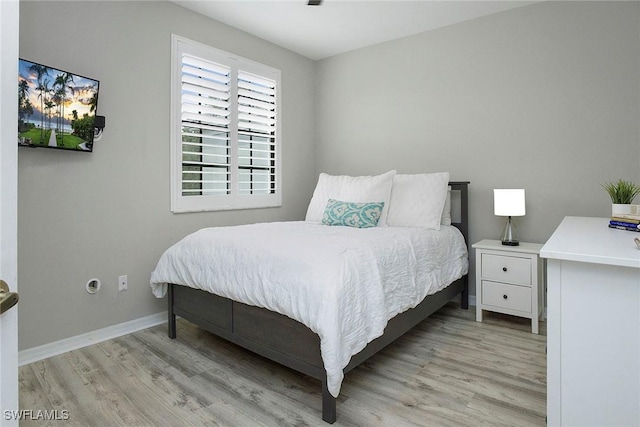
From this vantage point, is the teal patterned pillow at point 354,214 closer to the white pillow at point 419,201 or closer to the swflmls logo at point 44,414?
the white pillow at point 419,201

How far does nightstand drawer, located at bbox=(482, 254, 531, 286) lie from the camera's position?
2.78 meters

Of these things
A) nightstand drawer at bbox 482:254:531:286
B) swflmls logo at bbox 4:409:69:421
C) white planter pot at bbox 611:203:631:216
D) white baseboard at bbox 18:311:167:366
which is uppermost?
white planter pot at bbox 611:203:631:216

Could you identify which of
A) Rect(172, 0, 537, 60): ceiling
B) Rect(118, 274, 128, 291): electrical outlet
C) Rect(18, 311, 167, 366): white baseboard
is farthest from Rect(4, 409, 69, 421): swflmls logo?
Rect(172, 0, 537, 60): ceiling

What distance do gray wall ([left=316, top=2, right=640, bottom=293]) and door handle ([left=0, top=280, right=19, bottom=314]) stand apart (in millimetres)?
3418

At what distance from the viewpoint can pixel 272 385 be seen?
6.63ft

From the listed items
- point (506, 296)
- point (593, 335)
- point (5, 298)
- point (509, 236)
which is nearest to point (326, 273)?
point (593, 335)

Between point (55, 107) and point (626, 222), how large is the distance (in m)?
3.26

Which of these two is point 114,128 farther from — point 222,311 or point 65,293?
point 222,311

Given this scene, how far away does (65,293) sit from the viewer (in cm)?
247

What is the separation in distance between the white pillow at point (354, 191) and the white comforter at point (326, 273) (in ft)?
1.53

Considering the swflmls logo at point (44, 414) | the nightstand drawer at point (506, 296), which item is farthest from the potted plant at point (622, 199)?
the swflmls logo at point (44, 414)

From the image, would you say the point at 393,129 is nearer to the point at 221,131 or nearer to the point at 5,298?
the point at 221,131

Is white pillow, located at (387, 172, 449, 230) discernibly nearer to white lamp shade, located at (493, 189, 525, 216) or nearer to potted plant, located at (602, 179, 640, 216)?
white lamp shade, located at (493, 189, 525, 216)

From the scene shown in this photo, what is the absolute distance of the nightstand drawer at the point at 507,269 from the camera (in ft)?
9.12
